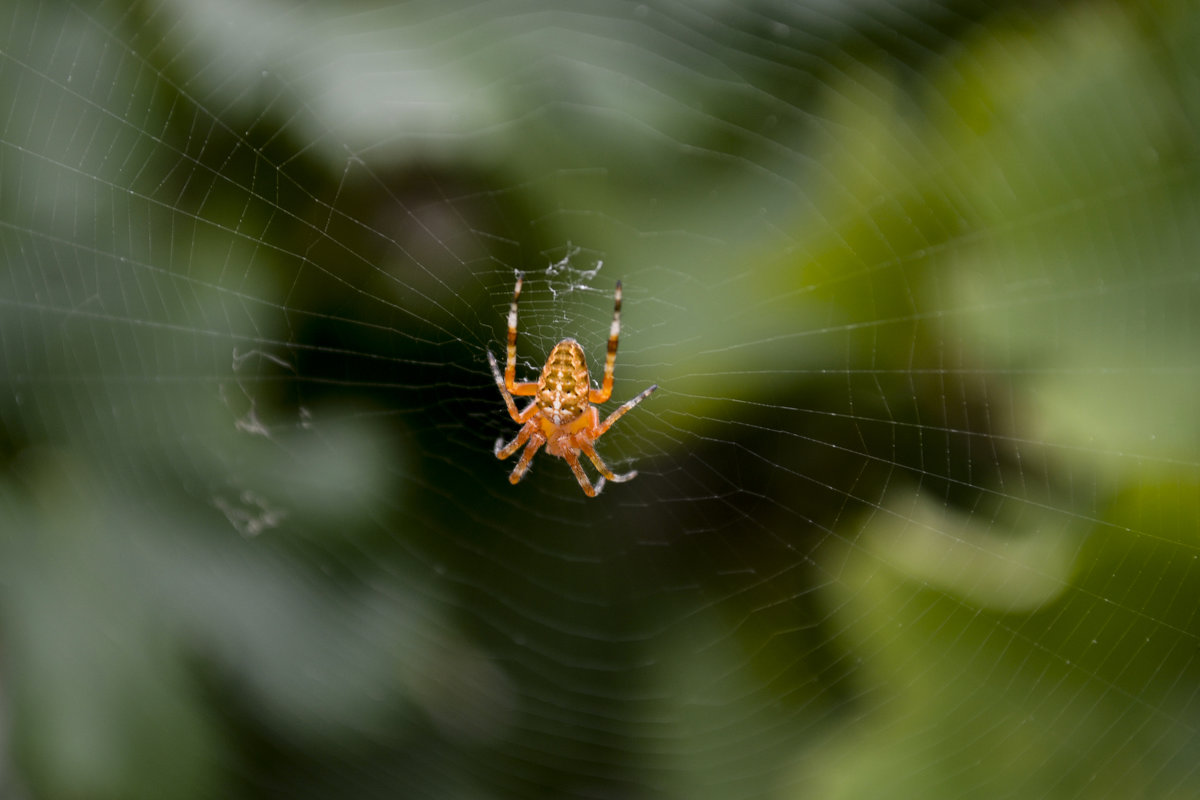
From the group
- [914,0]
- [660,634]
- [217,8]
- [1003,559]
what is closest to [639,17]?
[914,0]

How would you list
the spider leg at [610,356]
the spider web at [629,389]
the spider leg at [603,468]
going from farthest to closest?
the spider leg at [603,468], the spider leg at [610,356], the spider web at [629,389]

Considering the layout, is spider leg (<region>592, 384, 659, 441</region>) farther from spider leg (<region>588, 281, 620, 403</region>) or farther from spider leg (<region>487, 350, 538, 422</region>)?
spider leg (<region>487, 350, 538, 422</region>)

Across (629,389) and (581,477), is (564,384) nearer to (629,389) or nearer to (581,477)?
(629,389)

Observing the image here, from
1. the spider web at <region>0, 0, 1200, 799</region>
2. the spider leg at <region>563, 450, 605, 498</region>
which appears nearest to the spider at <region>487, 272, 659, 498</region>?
the spider leg at <region>563, 450, 605, 498</region>

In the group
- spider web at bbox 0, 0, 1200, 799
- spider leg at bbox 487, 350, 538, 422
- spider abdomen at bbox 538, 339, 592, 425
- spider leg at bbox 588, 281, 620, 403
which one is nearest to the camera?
spider web at bbox 0, 0, 1200, 799

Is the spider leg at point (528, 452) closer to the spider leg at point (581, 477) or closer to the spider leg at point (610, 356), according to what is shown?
the spider leg at point (581, 477)

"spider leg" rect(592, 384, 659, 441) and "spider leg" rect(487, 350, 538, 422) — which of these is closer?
"spider leg" rect(592, 384, 659, 441)

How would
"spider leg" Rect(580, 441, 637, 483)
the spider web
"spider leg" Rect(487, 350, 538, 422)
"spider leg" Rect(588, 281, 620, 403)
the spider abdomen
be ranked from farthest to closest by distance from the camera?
the spider abdomen
"spider leg" Rect(487, 350, 538, 422)
"spider leg" Rect(580, 441, 637, 483)
"spider leg" Rect(588, 281, 620, 403)
the spider web

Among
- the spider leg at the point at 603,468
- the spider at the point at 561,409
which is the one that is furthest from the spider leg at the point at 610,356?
the spider leg at the point at 603,468
